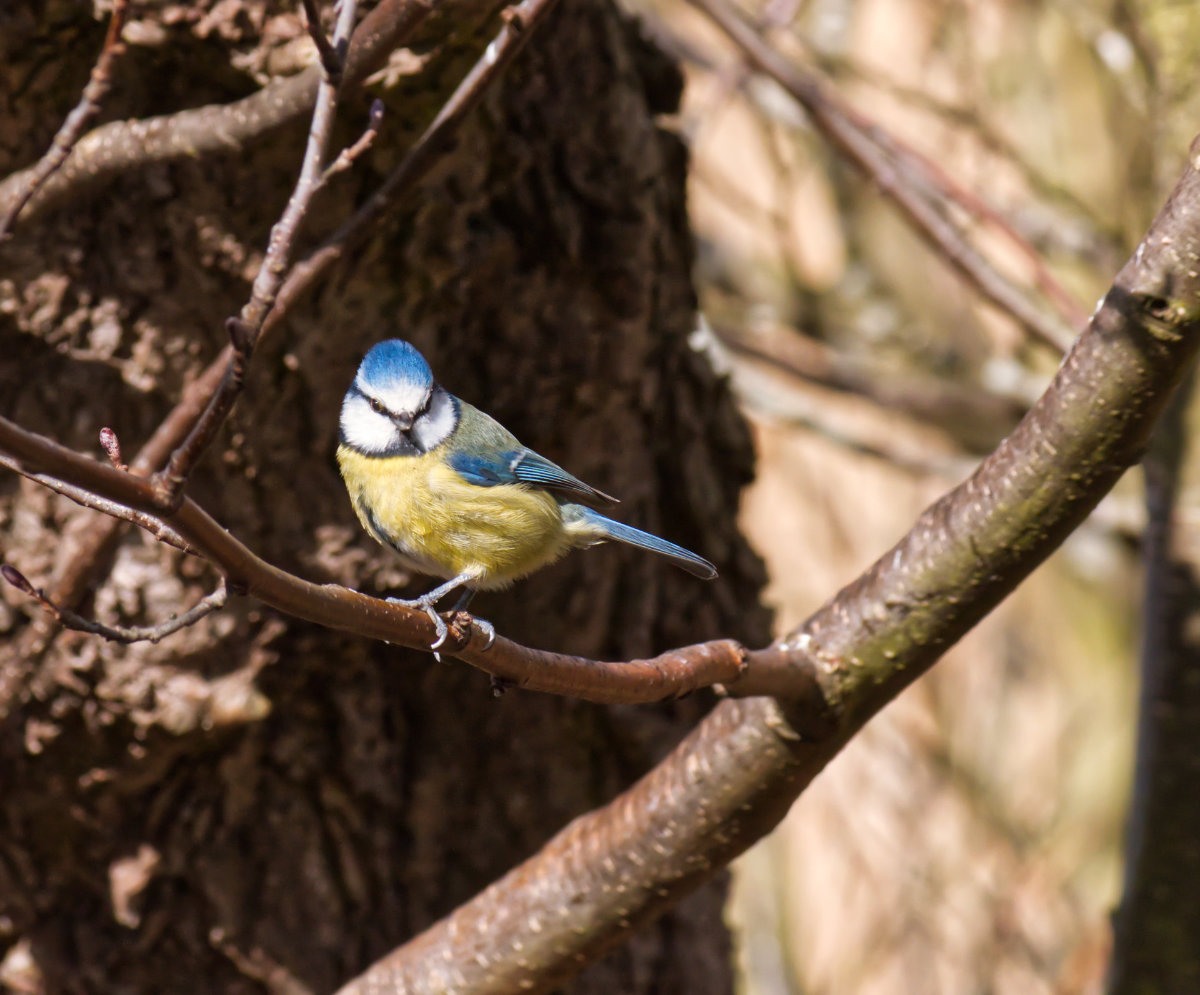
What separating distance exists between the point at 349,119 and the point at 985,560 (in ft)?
3.78

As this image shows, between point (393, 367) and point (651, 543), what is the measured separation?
487 millimetres

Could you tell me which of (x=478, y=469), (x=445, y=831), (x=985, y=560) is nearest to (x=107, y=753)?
(x=445, y=831)

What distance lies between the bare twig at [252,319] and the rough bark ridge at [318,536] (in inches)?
25.7

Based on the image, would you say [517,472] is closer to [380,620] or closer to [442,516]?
[442,516]

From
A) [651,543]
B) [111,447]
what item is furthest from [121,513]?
[651,543]

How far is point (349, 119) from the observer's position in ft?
6.14

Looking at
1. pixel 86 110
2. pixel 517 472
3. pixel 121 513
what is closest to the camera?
pixel 121 513

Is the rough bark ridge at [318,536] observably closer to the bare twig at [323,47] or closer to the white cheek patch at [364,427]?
the white cheek patch at [364,427]

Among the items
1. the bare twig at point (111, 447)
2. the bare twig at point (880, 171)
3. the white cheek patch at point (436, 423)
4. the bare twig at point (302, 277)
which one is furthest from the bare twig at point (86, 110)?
the bare twig at point (880, 171)

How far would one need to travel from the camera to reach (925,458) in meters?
4.58

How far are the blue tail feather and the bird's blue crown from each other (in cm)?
38

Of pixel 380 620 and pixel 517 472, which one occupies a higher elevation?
pixel 517 472

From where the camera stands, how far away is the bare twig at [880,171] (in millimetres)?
2609

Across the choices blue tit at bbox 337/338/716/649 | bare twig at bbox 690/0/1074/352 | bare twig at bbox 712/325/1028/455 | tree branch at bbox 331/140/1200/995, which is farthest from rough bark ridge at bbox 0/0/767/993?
bare twig at bbox 712/325/1028/455
